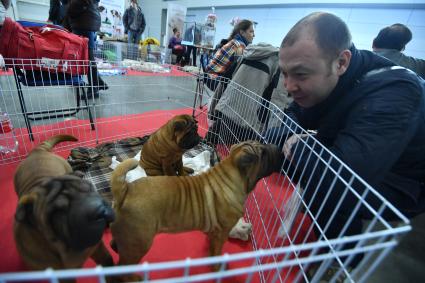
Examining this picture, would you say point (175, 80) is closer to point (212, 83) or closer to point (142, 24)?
point (212, 83)

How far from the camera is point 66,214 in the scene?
2.72ft

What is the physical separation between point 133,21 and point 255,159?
385 inches

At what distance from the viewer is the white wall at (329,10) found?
6074 mm

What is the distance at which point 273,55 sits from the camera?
110 inches

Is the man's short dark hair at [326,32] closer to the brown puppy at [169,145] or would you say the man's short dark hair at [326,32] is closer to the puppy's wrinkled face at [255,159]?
the puppy's wrinkled face at [255,159]

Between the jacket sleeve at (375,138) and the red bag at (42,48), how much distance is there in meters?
2.41

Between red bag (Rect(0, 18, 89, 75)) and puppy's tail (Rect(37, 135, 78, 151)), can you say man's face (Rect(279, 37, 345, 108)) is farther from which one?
red bag (Rect(0, 18, 89, 75))

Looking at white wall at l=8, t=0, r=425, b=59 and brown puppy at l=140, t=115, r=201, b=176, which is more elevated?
white wall at l=8, t=0, r=425, b=59

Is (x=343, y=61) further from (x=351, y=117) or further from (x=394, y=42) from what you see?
(x=394, y=42)

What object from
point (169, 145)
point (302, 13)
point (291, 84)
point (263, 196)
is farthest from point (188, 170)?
point (302, 13)

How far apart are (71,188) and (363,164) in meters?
1.19

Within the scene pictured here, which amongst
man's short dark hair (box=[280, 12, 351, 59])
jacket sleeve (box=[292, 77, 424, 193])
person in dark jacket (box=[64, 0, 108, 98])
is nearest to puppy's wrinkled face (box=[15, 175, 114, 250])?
jacket sleeve (box=[292, 77, 424, 193])

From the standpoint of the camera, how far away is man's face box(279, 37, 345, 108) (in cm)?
119

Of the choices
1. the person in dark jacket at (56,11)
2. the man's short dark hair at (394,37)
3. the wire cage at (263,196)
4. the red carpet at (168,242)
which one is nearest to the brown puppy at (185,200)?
the wire cage at (263,196)
